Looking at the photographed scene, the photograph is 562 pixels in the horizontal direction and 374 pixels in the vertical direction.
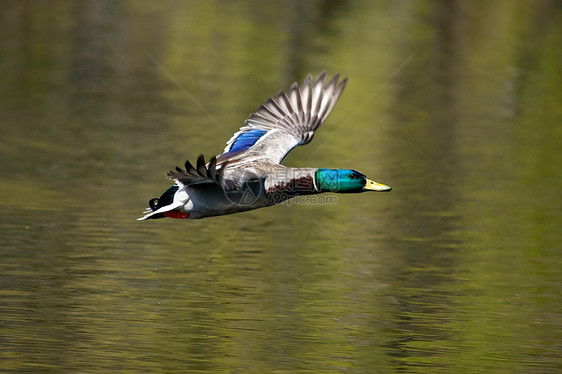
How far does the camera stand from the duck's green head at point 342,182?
36.3ft

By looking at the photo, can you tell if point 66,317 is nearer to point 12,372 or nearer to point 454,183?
point 12,372

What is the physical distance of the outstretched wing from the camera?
40.9ft

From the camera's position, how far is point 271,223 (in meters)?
17.4

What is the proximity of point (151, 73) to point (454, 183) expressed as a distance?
41.3 feet

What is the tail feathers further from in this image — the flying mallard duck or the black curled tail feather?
the black curled tail feather

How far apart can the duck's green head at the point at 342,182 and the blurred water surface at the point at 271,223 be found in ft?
5.62

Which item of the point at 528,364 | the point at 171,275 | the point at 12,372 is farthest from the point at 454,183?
the point at 12,372

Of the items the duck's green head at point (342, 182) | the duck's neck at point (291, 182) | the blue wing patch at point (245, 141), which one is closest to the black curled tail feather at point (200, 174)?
the duck's neck at point (291, 182)

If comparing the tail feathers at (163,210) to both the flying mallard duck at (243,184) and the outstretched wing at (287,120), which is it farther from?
the outstretched wing at (287,120)

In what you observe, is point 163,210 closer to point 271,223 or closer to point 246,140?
point 246,140

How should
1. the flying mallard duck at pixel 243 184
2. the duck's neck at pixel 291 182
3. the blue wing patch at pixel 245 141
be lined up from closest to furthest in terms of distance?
the flying mallard duck at pixel 243 184
the duck's neck at pixel 291 182
the blue wing patch at pixel 245 141

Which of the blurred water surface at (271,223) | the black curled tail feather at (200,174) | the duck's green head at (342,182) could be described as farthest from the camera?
the blurred water surface at (271,223)

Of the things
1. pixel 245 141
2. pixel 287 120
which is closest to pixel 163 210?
pixel 245 141

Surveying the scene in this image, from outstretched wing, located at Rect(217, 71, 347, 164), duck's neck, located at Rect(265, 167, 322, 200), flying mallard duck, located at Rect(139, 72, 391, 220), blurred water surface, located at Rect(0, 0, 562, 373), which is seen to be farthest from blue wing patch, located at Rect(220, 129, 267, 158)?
blurred water surface, located at Rect(0, 0, 562, 373)
